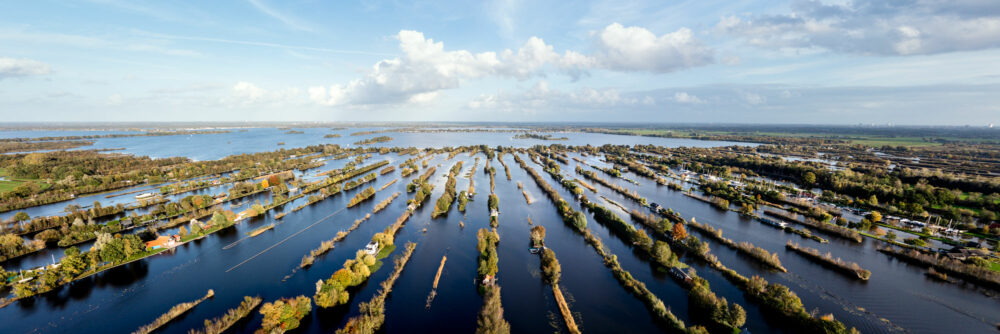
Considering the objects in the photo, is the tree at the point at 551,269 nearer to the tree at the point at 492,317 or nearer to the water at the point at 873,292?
the tree at the point at 492,317

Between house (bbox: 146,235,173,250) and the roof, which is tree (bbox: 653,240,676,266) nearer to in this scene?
house (bbox: 146,235,173,250)

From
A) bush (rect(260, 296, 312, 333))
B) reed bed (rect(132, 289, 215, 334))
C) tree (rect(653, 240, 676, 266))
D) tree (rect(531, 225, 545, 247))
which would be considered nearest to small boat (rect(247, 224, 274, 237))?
reed bed (rect(132, 289, 215, 334))

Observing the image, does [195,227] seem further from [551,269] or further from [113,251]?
[551,269]

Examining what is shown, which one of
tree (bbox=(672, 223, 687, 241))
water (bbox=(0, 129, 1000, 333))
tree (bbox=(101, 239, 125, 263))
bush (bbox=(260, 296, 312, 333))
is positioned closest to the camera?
bush (bbox=(260, 296, 312, 333))

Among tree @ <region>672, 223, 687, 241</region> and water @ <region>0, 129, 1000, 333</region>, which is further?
tree @ <region>672, 223, 687, 241</region>

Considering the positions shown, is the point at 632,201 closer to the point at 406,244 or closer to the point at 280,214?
the point at 406,244

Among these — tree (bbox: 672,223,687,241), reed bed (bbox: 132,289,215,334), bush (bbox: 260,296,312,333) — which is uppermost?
tree (bbox: 672,223,687,241)

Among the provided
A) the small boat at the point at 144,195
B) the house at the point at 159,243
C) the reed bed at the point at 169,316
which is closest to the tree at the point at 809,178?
the reed bed at the point at 169,316

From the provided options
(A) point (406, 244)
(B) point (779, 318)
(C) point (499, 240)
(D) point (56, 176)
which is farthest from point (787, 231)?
(D) point (56, 176)
